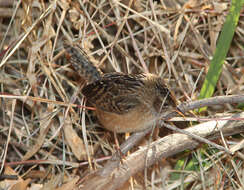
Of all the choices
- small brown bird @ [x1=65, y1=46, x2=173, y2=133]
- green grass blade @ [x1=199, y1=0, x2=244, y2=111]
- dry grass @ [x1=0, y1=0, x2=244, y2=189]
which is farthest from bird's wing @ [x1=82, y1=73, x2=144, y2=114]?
green grass blade @ [x1=199, y1=0, x2=244, y2=111]

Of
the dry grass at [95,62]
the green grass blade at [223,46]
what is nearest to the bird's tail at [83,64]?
the dry grass at [95,62]

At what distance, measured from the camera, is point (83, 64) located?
318 cm

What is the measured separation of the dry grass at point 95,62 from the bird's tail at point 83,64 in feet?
0.38

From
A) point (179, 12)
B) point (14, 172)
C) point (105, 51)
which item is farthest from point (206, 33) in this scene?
point (14, 172)

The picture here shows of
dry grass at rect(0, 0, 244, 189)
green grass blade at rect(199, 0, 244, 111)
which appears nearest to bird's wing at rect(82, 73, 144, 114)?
dry grass at rect(0, 0, 244, 189)

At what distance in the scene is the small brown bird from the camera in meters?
3.03

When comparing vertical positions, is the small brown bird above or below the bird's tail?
below

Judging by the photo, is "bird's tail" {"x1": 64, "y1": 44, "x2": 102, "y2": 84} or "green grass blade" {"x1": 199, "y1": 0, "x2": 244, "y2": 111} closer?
"green grass blade" {"x1": 199, "y1": 0, "x2": 244, "y2": 111}

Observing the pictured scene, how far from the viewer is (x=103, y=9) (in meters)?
3.50

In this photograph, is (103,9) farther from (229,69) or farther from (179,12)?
(229,69)

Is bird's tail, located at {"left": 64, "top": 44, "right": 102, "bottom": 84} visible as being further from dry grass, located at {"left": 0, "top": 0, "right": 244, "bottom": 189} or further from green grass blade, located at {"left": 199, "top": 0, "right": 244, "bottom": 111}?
green grass blade, located at {"left": 199, "top": 0, "right": 244, "bottom": 111}

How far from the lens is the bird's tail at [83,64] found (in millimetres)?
3166

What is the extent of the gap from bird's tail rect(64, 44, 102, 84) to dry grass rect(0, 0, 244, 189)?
0.12m

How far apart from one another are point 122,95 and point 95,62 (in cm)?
45
